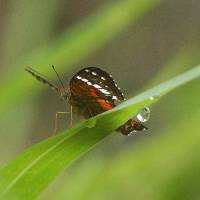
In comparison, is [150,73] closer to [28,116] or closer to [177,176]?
[28,116]


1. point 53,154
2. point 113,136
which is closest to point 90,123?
point 53,154

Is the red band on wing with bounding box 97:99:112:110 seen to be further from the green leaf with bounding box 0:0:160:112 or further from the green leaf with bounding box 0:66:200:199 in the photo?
the green leaf with bounding box 0:66:200:199

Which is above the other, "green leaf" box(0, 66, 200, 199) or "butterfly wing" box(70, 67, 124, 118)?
"green leaf" box(0, 66, 200, 199)

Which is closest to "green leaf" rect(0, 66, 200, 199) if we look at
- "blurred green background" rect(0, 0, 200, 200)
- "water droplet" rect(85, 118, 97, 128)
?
"water droplet" rect(85, 118, 97, 128)

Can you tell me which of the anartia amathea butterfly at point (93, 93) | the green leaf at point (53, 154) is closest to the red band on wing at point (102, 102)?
the anartia amathea butterfly at point (93, 93)

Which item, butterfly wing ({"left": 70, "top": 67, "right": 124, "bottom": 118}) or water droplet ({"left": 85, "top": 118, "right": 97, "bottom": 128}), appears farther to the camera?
butterfly wing ({"left": 70, "top": 67, "right": 124, "bottom": 118})

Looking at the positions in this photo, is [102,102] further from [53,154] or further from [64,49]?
[53,154]

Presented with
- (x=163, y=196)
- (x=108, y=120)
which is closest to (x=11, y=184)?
(x=108, y=120)
